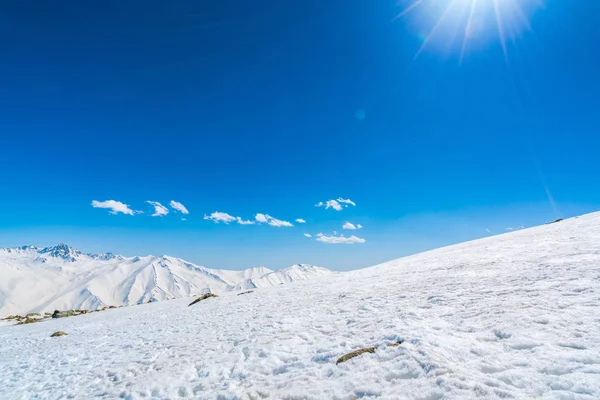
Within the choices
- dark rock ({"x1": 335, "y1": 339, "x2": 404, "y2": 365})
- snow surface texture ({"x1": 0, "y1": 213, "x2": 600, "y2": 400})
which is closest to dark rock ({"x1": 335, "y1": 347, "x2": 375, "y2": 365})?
dark rock ({"x1": 335, "y1": 339, "x2": 404, "y2": 365})

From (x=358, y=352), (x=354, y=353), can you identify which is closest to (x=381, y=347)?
(x=358, y=352)

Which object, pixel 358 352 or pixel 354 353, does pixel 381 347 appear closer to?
Result: pixel 358 352

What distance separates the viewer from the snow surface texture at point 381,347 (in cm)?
652

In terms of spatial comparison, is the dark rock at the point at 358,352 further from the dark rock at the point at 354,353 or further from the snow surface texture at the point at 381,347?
the snow surface texture at the point at 381,347

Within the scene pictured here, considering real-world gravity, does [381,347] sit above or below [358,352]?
above

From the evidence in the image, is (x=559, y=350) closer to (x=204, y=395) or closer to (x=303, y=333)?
(x=303, y=333)

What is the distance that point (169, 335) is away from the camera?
16.0 meters

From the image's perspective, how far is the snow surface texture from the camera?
6.52 m

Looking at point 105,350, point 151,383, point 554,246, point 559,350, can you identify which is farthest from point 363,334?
point 554,246

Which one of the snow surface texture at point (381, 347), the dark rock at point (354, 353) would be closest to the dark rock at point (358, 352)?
the dark rock at point (354, 353)

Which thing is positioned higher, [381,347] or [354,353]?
[381,347]

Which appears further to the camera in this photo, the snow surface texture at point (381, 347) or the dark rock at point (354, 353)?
the dark rock at point (354, 353)

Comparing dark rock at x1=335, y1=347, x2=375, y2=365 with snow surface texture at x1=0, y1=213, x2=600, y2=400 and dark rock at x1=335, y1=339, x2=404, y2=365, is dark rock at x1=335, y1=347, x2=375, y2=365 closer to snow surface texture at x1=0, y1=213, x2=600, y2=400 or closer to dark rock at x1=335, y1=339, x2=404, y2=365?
dark rock at x1=335, y1=339, x2=404, y2=365

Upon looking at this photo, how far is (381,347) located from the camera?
902cm
